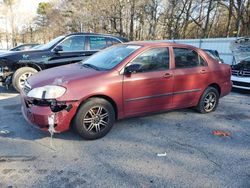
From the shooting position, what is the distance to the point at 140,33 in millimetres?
36219

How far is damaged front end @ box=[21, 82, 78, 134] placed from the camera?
3582 mm

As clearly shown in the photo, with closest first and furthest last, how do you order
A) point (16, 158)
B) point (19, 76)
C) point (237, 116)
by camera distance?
1. point (16, 158)
2. point (237, 116)
3. point (19, 76)

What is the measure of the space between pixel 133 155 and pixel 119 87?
3.77ft

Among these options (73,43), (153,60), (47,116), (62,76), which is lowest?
(47,116)

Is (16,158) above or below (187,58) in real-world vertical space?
below

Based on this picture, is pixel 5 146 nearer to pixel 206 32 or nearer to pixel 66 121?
pixel 66 121

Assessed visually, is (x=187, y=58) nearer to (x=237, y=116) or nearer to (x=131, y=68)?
(x=131, y=68)

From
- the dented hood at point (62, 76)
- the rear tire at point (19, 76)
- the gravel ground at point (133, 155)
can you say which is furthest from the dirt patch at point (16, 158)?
the rear tire at point (19, 76)

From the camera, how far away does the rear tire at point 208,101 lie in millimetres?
5348

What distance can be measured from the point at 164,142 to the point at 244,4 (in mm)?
26765

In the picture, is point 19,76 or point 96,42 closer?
point 19,76

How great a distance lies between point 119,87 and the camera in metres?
4.09

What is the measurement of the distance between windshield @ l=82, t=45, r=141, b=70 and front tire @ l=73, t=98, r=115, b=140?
699 mm

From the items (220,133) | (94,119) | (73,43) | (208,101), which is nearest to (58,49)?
(73,43)
